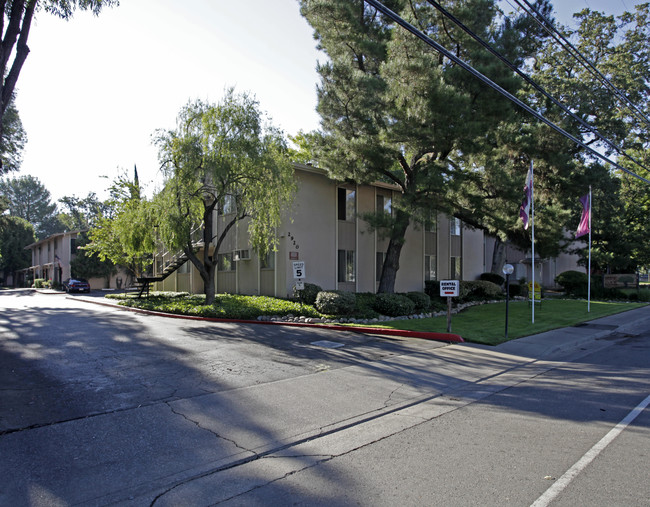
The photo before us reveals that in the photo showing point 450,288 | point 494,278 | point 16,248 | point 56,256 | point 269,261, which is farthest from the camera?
point 16,248

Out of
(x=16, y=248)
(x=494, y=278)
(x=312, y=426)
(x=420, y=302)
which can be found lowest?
(x=312, y=426)

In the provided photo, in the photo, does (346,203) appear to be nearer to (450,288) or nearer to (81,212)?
(450,288)

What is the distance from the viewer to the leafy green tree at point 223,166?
1625 cm

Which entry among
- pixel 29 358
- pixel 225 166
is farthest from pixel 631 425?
pixel 225 166

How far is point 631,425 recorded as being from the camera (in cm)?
530

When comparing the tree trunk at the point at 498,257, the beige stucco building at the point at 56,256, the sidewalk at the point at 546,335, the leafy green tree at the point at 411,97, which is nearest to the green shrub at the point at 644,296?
the tree trunk at the point at 498,257

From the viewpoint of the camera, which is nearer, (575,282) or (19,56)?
(19,56)

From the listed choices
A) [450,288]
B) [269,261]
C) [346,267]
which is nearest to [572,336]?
[450,288]

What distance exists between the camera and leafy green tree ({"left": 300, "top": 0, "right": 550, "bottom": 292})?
51.1ft

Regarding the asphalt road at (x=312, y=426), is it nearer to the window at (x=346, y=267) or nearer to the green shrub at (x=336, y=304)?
the green shrub at (x=336, y=304)

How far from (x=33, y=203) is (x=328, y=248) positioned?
94.4 metres

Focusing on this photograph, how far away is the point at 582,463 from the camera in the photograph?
167 inches

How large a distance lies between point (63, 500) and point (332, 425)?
305 cm

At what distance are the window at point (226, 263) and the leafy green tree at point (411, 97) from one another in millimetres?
7987
